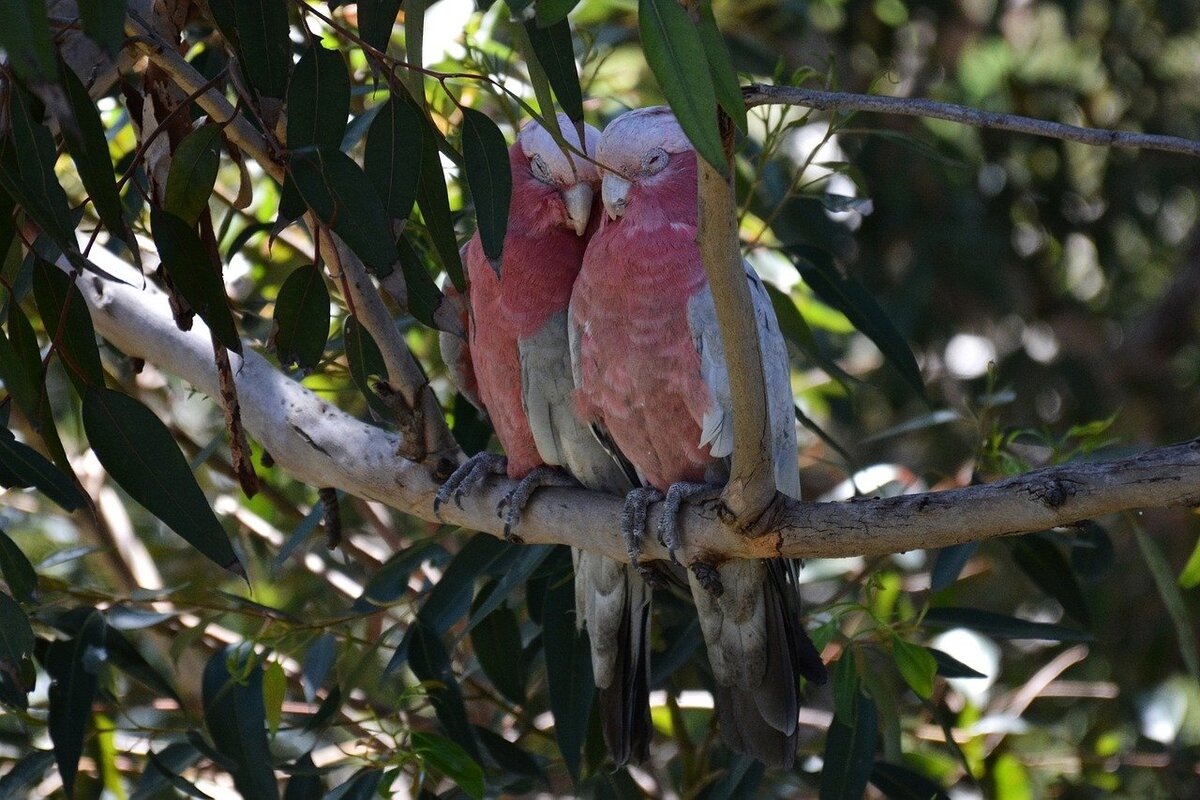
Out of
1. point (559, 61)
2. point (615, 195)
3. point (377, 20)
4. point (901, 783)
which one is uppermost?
point (615, 195)

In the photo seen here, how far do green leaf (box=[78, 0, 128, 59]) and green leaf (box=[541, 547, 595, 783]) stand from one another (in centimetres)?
107

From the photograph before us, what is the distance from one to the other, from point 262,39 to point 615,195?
0.57 metres

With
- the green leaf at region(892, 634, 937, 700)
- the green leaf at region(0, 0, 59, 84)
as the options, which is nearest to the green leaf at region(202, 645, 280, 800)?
the green leaf at region(892, 634, 937, 700)

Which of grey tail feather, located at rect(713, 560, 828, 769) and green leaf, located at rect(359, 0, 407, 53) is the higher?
green leaf, located at rect(359, 0, 407, 53)

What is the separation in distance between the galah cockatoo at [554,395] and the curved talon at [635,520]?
7.0 inches

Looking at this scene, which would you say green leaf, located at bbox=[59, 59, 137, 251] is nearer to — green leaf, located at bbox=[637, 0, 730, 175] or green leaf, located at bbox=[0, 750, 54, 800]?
green leaf, located at bbox=[637, 0, 730, 175]

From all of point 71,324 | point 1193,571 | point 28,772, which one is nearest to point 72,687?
point 28,772

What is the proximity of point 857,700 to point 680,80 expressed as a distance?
104 centimetres

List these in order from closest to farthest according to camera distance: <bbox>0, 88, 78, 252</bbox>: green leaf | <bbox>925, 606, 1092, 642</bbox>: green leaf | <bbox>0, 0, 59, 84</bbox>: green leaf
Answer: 1. <bbox>0, 0, 59, 84</bbox>: green leaf
2. <bbox>0, 88, 78, 252</bbox>: green leaf
3. <bbox>925, 606, 1092, 642</bbox>: green leaf

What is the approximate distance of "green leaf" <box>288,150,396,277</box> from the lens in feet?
3.85

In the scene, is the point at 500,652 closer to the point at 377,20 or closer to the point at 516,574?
the point at 516,574

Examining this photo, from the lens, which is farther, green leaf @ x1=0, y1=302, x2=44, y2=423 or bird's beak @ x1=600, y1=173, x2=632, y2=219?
bird's beak @ x1=600, y1=173, x2=632, y2=219

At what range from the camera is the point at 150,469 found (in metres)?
1.19

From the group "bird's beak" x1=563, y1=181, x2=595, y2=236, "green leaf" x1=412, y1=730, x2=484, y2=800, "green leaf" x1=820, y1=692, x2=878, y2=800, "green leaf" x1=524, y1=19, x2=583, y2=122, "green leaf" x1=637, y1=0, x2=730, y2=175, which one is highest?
"bird's beak" x1=563, y1=181, x2=595, y2=236
